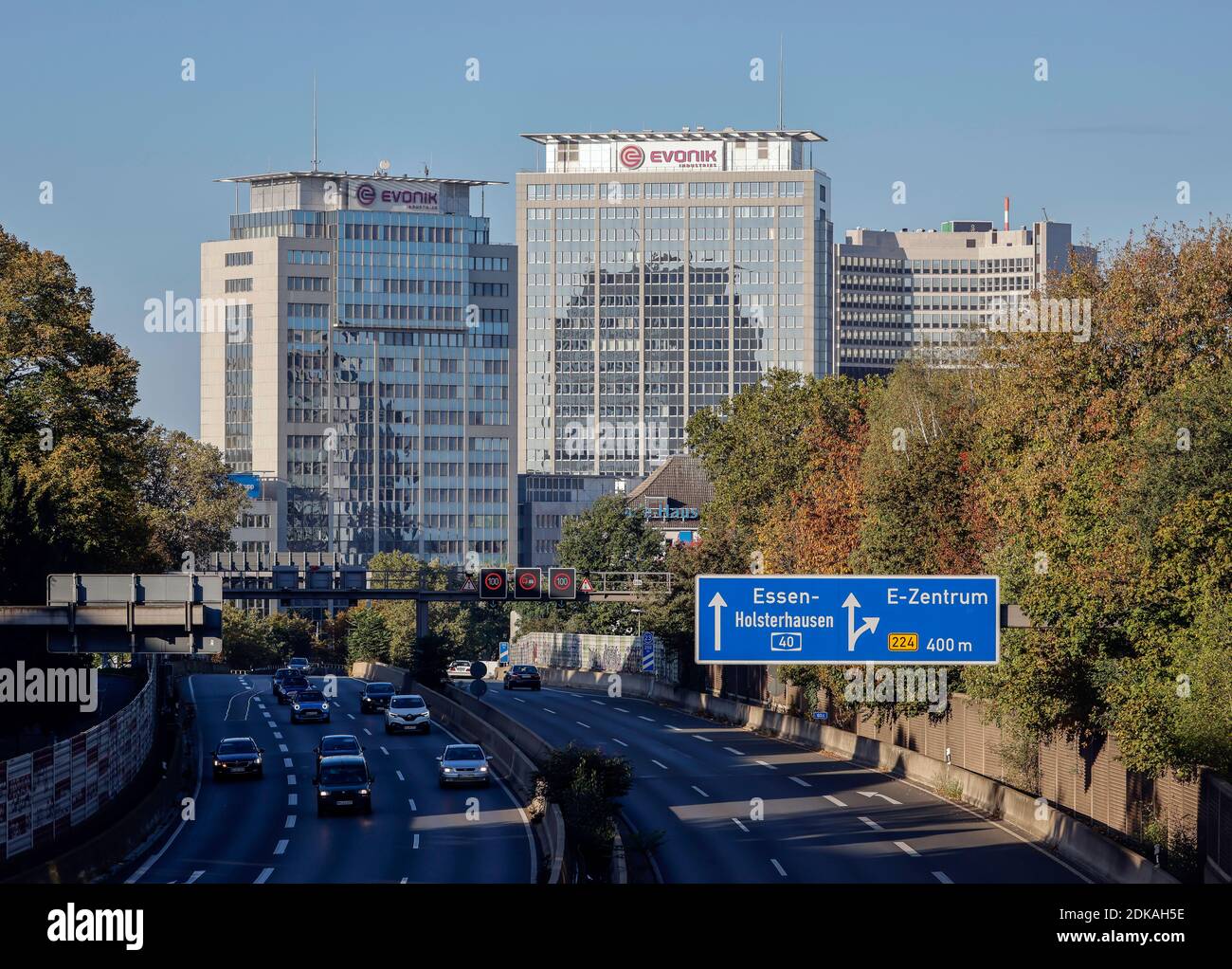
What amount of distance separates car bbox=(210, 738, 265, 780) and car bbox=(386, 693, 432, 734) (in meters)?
13.6

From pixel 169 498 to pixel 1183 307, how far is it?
90.2m

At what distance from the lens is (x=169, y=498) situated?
12694 centimetres

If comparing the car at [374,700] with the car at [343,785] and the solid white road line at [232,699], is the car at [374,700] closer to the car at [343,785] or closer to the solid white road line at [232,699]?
the solid white road line at [232,699]

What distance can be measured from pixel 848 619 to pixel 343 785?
19175 mm

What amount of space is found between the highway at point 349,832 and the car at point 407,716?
1715mm

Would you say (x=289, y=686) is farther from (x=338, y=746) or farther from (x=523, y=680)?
(x=338, y=746)

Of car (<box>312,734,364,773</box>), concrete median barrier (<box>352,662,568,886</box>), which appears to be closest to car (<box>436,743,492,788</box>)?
concrete median barrier (<box>352,662,568,886</box>)

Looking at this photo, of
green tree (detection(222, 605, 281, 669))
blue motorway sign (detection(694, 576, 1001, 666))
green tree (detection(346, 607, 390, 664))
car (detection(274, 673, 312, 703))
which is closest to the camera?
blue motorway sign (detection(694, 576, 1001, 666))

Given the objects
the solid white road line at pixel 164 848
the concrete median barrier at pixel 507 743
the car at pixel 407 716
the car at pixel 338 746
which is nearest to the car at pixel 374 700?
the concrete median barrier at pixel 507 743

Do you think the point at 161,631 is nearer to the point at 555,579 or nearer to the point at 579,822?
the point at 579,822

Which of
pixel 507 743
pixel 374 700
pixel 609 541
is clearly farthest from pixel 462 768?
pixel 609 541

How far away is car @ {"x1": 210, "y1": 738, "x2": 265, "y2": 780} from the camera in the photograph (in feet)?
180

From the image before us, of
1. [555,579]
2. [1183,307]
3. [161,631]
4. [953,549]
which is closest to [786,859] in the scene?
[161,631]

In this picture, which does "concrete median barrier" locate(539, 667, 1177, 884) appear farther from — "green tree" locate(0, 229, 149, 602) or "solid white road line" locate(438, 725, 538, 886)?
"green tree" locate(0, 229, 149, 602)
